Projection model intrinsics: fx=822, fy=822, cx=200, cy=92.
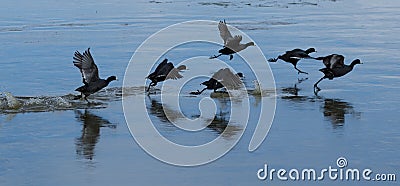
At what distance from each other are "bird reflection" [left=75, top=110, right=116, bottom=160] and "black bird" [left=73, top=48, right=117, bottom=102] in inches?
28.4

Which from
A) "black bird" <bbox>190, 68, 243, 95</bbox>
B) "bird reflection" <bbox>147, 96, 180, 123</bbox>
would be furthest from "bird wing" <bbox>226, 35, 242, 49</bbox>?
"bird reflection" <bbox>147, 96, 180, 123</bbox>

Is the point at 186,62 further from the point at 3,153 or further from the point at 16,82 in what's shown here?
the point at 3,153

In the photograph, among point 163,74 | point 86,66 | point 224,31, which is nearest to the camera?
point 86,66

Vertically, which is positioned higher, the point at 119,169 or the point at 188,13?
the point at 188,13

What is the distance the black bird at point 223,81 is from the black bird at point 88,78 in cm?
133

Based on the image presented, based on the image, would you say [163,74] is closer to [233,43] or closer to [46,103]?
[46,103]

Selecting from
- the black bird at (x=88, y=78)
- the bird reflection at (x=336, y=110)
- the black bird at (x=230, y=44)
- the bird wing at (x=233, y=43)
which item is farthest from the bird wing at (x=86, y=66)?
the bird wing at (x=233, y=43)

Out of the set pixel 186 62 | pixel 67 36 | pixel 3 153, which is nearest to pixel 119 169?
pixel 3 153

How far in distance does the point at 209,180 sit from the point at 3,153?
229 cm

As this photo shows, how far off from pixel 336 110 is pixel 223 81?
1932mm

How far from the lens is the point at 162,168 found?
24.7 feet

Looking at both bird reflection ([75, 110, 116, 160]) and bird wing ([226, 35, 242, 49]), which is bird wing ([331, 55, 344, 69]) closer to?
bird wing ([226, 35, 242, 49])

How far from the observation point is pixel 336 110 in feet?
34.2

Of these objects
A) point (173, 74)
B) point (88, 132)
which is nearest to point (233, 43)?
point (173, 74)
